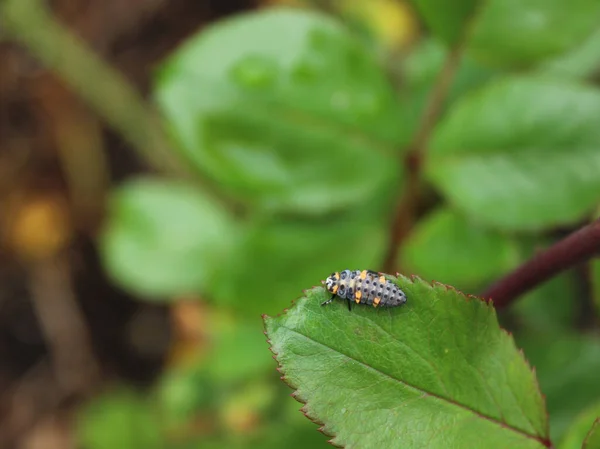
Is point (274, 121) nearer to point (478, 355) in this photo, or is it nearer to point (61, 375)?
point (478, 355)

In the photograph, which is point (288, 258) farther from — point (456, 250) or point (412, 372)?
point (412, 372)

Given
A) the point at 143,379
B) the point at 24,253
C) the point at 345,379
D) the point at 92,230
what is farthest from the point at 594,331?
the point at 24,253

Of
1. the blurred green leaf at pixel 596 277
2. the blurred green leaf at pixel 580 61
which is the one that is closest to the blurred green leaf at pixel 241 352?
the blurred green leaf at pixel 596 277

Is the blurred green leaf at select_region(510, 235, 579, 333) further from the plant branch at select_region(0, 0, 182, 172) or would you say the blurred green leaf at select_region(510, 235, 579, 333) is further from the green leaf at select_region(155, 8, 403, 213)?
the plant branch at select_region(0, 0, 182, 172)

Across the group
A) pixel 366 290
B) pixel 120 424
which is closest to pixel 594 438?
pixel 366 290

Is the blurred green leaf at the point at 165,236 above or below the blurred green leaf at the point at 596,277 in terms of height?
above

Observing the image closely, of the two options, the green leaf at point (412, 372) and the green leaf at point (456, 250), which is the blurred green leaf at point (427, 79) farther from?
the green leaf at point (412, 372)
